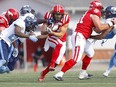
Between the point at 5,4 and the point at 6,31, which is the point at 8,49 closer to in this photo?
the point at 6,31

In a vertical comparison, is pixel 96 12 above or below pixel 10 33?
above

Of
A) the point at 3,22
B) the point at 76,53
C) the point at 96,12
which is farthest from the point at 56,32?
the point at 3,22

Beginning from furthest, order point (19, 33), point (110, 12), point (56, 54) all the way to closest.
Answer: point (110, 12), point (56, 54), point (19, 33)

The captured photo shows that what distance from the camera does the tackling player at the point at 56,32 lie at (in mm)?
13203

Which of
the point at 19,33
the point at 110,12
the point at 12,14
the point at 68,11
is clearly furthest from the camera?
the point at 68,11

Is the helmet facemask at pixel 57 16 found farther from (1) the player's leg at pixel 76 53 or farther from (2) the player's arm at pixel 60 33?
(1) the player's leg at pixel 76 53

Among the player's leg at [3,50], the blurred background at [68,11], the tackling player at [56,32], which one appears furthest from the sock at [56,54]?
the blurred background at [68,11]

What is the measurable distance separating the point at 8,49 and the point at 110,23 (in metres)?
2.22

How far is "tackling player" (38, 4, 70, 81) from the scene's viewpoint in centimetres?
1320

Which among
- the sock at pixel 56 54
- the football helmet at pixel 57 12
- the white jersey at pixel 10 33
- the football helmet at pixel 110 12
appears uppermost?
the football helmet at pixel 57 12

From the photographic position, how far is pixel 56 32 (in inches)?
524

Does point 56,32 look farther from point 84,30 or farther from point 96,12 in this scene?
point 96,12

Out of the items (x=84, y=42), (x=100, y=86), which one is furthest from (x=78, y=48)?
(x=100, y=86)

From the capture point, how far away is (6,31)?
13180 mm
